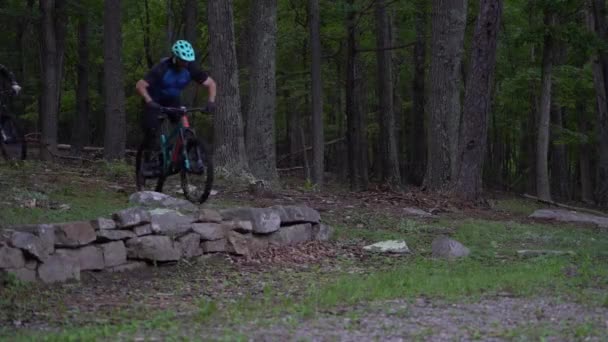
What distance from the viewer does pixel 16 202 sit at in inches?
409

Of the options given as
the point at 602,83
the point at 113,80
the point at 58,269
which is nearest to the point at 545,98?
the point at 602,83

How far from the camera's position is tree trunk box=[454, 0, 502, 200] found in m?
16.7

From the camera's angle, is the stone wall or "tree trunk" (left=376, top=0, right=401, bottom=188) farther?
"tree trunk" (left=376, top=0, right=401, bottom=188)

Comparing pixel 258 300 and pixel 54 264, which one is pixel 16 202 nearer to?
pixel 54 264

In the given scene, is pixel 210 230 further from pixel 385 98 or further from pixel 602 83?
pixel 602 83

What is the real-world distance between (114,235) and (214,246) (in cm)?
151

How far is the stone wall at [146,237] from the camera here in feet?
26.5

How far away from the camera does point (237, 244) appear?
10.3m

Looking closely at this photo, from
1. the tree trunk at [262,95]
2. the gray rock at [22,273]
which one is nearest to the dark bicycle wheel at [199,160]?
the gray rock at [22,273]

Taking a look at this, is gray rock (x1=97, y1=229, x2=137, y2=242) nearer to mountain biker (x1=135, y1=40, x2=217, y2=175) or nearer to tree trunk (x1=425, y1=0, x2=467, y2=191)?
mountain biker (x1=135, y1=40, x2=217, y2=175)

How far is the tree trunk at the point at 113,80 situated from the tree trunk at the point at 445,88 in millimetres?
8327

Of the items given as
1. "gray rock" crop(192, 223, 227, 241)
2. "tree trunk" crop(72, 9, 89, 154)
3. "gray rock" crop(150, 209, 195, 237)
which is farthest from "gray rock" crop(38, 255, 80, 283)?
"tree trunk" crop(72, 9, 89, 154)

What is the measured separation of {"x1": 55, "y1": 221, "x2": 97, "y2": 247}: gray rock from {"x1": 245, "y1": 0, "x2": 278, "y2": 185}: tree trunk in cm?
818

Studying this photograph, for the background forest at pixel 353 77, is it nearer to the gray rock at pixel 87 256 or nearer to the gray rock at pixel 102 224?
the gray rock at pixel 102 224
